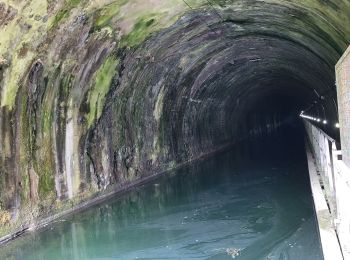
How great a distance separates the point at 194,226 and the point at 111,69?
512 cm

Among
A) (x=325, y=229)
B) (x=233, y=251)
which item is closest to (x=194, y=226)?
(x=233, y=251)

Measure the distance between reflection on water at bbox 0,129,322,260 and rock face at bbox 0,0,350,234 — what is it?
3.94 ft

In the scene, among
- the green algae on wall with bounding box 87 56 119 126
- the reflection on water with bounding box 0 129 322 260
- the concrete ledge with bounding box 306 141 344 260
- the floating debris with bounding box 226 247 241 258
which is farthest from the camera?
A: the green algae on wall with bounding box 87 56 119 126

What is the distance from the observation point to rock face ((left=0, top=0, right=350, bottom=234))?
9375 millimetres

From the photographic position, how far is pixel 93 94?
12906 mm

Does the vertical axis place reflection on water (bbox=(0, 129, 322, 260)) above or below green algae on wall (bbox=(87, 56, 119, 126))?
below

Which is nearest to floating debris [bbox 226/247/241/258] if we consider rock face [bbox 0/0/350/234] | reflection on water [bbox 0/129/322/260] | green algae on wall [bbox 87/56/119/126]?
reflection on water [bbox 0/129/322/260]

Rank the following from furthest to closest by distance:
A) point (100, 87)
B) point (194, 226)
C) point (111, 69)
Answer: point (100, 87) < point (111, 69) < point (194, 226)

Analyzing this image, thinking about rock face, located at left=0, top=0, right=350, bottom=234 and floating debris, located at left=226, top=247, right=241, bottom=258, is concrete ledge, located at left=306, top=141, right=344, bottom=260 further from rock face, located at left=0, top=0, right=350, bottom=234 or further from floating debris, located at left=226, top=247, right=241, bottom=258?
rock face, located at left=0, top=0, right=350, bottom=234

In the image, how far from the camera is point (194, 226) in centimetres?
955

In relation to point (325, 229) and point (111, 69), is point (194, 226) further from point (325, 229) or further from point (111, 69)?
point (111, 69)

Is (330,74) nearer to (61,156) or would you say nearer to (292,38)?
(292,38)

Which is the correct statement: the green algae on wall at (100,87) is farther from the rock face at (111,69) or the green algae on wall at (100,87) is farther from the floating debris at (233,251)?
the floating debris at (233,251)

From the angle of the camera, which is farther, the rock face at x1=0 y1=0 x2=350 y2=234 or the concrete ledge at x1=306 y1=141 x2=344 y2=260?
the rock face at x1=0 y1=0 x2=350 y2=234
